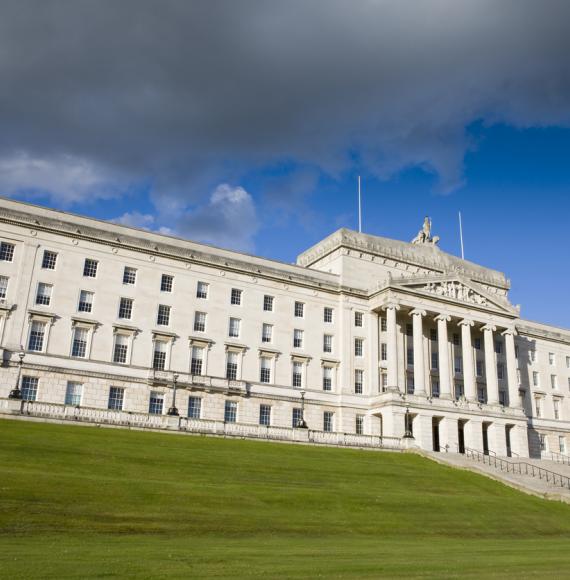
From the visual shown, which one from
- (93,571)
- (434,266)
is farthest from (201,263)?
(93,571)

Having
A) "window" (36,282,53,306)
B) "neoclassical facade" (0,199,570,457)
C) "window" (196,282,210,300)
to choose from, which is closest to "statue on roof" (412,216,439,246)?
"neoclassical facade" (0,199,570,457)

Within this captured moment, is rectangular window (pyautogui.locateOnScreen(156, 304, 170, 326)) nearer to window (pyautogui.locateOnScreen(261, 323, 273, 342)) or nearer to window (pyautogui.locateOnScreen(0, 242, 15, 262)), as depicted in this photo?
window (pyautogui.locateOnScreen(261, 323, 273, 342))

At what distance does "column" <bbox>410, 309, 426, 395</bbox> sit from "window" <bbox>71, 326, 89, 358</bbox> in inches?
1324

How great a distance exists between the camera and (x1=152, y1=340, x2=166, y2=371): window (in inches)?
2320

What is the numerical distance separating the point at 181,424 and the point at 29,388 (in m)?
15.1

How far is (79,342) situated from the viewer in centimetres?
5619

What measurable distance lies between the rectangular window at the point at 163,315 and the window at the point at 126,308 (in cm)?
269

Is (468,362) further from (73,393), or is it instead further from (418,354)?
(73,393)

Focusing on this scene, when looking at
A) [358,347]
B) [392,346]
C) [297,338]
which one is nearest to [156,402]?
[297,338]

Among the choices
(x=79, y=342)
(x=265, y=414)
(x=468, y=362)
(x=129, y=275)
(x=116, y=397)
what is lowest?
(x=265, y=414)

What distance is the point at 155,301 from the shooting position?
60844mm

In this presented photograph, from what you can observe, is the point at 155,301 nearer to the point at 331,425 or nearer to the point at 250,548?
the point at 331,425

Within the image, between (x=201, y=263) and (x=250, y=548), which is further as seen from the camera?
(x=201, y=263)

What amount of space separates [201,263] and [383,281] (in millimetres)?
20686
